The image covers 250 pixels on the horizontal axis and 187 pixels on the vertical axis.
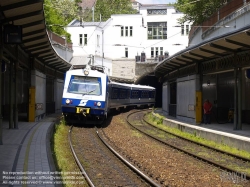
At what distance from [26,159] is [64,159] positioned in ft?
4.91

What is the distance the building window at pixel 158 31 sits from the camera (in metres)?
67.4

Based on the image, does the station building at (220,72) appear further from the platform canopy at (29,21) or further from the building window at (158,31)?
the building window at (158,31)

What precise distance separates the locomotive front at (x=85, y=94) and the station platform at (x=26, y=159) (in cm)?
479

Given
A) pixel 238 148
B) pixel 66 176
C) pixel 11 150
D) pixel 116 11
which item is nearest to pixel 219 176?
pixel 66 176

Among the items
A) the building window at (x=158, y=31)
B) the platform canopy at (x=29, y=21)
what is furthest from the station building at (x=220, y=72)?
the building window at (x=158, y=31)

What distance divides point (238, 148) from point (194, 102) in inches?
349

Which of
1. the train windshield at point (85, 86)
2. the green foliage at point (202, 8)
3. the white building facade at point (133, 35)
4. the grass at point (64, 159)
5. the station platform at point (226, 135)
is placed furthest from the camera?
the white building facade at point (133, 35)

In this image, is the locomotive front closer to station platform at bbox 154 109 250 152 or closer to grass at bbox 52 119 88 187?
grass at bbox 52 119 88 187

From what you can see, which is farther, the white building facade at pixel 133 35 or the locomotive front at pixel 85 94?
the white building facade at pixel 133 35

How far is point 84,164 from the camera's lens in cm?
1248

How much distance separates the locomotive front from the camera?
882 inches

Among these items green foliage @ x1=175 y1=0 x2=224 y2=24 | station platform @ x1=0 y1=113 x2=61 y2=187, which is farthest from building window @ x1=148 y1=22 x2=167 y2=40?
station platform @ x1=0 y1=113 x2=61 y2=187

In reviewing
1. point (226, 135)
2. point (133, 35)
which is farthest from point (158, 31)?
point (226, 135)

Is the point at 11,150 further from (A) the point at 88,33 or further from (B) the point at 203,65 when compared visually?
(A) the point at 88,33
